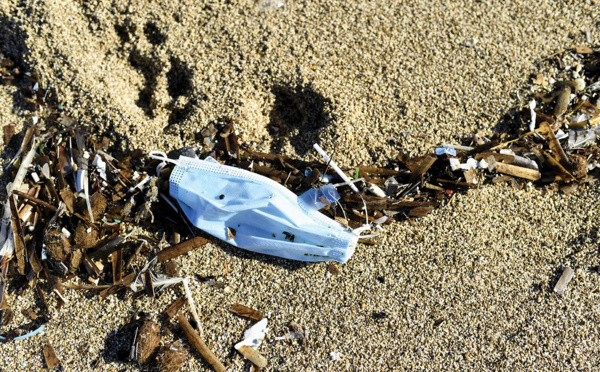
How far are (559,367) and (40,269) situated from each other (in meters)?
3.11

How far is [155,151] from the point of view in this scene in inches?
102

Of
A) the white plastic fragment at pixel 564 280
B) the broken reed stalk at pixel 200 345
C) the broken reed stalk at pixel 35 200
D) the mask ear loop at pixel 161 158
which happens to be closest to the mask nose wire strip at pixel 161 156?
the mask ear loop at pixel 161 158

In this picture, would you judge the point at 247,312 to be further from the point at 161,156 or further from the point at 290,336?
the point at 161,156

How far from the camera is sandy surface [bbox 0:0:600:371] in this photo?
237 centimetres

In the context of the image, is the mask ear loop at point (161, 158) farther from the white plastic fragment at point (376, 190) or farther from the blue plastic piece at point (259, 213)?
the white plastic fragment at point (376, 190)

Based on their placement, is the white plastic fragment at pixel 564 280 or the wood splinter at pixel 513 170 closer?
the white plastic fragment at pixel 564 280

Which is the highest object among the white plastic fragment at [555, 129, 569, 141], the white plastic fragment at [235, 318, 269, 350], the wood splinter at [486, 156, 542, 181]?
the white plastic fragment at [555, 129, 569, 141]

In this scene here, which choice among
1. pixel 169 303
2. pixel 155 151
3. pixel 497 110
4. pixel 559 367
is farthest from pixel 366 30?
pixel 559 367

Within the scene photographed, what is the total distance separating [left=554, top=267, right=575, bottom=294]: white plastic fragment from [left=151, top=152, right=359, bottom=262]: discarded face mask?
1.27 meters

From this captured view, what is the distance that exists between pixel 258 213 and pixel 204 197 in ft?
1.13

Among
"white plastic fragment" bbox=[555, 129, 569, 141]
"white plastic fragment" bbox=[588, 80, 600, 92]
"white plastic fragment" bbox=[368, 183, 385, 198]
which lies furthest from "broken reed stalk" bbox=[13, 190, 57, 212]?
"white plastic fragment" bbox=[588, 80, 600, 92]

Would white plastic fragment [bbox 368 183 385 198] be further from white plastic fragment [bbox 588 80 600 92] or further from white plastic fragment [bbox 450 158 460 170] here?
white plastic fragment [bbox 588 80 600 92]

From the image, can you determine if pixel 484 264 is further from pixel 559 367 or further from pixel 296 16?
pixel 296 16

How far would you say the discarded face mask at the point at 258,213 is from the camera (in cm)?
241
